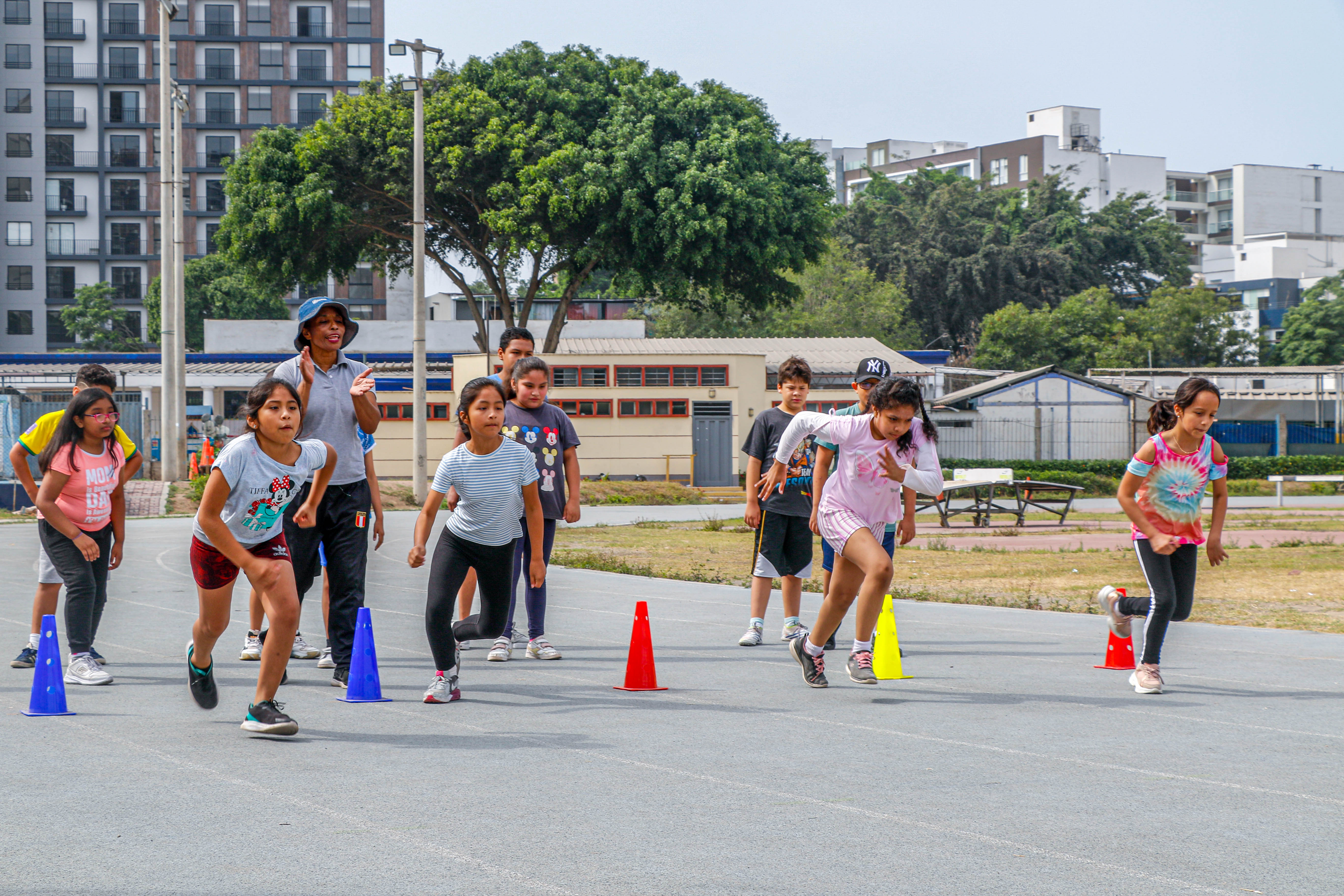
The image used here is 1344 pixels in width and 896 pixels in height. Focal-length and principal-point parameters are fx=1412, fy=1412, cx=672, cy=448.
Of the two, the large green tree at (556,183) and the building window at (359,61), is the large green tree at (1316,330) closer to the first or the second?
the large green tree at (556,183)

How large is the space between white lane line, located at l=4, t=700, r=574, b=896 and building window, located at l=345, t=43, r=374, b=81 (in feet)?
281

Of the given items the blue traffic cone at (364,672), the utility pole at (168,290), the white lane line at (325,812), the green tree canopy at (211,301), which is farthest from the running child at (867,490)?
the green tree canopy at (211,301)

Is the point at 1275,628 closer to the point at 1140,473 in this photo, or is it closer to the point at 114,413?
the point at 1140,473

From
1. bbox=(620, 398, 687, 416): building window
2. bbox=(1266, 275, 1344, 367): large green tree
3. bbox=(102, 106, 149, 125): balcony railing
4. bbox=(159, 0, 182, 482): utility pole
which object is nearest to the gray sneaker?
bbox=(159, 0, 182, 482): utility pole

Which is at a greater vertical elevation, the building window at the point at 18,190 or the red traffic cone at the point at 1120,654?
the building window at the point at 18,190

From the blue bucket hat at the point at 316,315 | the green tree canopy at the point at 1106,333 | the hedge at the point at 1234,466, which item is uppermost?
the green tree canopy at the point at 1106,333

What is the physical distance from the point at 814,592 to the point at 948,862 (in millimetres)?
8731

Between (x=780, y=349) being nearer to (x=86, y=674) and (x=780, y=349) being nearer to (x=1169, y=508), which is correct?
(x=1169, y=508)

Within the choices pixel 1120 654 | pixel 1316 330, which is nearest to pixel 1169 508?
pixel 1120 654

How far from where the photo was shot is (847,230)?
70.9 meters

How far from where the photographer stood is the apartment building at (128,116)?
8400 centimetres

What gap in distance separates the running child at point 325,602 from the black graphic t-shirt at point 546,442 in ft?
3.10

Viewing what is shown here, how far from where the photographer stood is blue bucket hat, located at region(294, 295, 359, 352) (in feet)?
24.2

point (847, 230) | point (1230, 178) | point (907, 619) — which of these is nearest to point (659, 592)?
point (907, 619)
